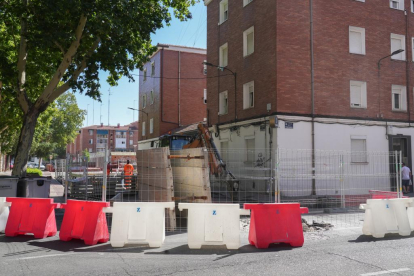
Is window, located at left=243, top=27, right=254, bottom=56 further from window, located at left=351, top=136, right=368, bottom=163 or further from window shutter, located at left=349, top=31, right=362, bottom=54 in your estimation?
window, located at left=351, top=136, right=368, bottom=163

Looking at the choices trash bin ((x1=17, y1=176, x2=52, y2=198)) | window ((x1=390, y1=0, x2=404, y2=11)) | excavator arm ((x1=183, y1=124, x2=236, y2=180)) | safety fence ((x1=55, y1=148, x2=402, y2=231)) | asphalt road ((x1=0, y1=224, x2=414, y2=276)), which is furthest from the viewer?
window ((x1=390, y1=0, x2=404, y2=11))

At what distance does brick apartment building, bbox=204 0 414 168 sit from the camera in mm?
16125

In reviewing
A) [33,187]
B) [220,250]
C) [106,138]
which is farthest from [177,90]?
[106,138]

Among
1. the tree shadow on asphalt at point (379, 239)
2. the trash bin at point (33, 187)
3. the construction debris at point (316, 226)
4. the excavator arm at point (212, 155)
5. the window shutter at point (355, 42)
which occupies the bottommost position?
the tree shadow on asphalt at point (379, 239)

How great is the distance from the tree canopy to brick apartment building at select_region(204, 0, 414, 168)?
4.39m

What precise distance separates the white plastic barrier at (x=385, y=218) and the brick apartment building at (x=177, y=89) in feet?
77.0

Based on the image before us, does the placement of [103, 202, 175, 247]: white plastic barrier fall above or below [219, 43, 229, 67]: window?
below

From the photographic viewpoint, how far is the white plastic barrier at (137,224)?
264 inches

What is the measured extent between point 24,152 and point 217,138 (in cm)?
1072

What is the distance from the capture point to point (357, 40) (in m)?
17.7

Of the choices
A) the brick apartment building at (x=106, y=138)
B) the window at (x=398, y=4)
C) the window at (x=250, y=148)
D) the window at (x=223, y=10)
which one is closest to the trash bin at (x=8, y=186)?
the window at (x=250, y=148)

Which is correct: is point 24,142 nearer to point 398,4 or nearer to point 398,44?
point 398,44

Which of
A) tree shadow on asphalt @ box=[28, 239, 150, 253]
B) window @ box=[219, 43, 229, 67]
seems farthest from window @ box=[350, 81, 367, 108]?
tree shadow on asphalt @ box=[28, 239, 150, 253]

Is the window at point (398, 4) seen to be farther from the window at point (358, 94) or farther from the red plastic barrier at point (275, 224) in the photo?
the red plastic barrier at point (275, 224)
